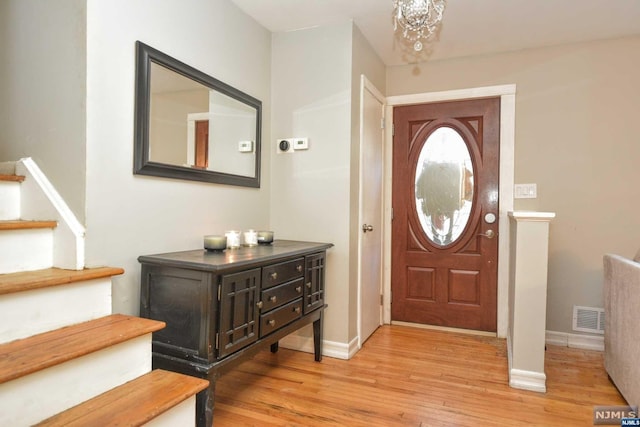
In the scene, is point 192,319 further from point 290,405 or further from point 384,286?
point 384,286

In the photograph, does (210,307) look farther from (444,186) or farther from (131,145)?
(444,186)

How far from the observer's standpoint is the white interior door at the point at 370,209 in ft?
9.84

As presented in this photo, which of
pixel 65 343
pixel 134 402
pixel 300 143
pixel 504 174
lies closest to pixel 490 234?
pixel 504 174

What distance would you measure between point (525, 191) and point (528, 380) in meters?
1.60

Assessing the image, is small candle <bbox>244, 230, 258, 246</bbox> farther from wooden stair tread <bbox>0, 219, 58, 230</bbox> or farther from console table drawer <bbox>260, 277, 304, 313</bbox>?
wooden stair tread <bbox>0, 219, 58, 230</bbox>

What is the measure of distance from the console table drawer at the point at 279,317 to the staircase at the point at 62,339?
1.77 ft

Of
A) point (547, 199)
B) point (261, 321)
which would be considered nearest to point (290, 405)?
point (261, 321)

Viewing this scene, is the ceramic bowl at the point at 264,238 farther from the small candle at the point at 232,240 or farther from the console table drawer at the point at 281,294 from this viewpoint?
the console table drawer at the point at 281,294

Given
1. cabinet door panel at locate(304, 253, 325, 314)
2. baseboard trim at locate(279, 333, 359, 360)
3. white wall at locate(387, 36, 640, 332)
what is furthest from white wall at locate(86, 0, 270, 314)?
white wall at locate(387, 36, 640, 332)

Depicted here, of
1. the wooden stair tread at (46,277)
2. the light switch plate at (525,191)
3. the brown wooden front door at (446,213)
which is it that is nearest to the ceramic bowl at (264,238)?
the wooden stair tread at (46,277)

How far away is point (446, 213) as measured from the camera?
3467mm

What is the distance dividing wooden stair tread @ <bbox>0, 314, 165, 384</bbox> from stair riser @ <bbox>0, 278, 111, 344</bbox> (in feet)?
0.09

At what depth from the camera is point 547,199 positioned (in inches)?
125

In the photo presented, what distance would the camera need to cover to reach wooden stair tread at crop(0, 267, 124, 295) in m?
1.33
